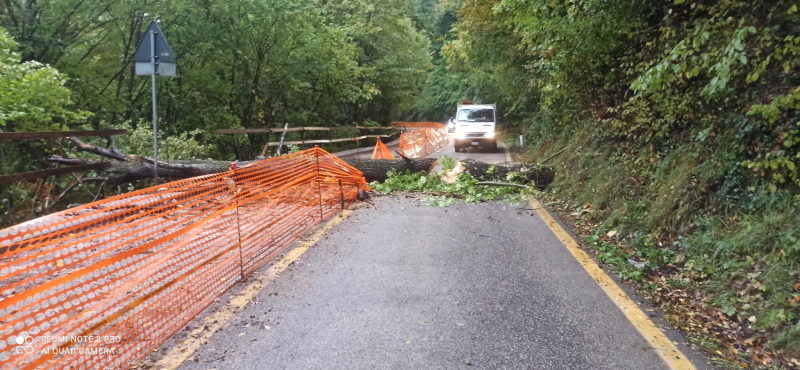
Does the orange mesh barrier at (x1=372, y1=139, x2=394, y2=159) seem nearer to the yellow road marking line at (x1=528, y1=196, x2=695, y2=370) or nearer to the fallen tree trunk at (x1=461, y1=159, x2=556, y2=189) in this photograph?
the fallen tree trunk at (x1=461, y1=159, x2=556, y2=189)

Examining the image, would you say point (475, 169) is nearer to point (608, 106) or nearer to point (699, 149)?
point (608, 106)

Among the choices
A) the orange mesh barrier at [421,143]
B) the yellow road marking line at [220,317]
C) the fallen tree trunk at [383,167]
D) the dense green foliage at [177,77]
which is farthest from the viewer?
the orange mesh barrier at [421,143]

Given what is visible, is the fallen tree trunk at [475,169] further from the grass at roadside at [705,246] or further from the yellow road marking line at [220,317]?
the yellow road marking line at [220,317]

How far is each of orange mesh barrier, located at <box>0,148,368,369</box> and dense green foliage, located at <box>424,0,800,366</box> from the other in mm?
3947

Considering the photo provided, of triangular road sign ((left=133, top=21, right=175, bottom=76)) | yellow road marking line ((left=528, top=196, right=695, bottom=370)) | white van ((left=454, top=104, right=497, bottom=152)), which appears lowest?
yellow road marking line ((left=528, top=196, right=695, bottom=370))

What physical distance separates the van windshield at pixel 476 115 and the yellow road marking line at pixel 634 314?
17.0 metres

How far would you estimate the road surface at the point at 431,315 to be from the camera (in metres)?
3.22

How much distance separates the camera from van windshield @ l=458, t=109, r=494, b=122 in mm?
22859

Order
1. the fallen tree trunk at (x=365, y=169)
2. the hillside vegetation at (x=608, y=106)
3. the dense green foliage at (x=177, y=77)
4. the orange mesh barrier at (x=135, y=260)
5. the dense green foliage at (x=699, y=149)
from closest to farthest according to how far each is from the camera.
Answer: the orange mesh barrier at (x=135, y=260) → the dense green foliage at (x=699, y=149) → the hillside vegetation at (x=608, y=106) → the dense green foliage at (x=177, y=77) → the fallen tree trunk at (x=365, y=169)

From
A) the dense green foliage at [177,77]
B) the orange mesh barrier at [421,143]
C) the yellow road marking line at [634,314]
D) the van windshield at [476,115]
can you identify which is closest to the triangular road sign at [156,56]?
the dense green foliage at [177,77]

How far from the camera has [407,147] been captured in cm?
2227

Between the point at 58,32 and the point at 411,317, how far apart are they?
1401 centimetres

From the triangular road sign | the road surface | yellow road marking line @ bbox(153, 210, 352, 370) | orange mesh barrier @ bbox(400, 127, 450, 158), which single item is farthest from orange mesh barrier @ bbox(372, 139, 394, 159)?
yellow road marking line @ bbox(153, 210, 352, 370)

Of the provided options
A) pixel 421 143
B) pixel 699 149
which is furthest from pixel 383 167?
pixel 421 143
